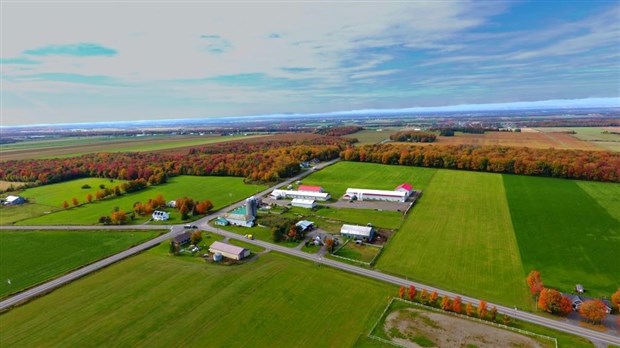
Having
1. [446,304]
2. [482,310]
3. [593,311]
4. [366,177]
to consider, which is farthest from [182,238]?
[366,177]

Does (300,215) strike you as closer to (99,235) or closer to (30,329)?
(99,235)

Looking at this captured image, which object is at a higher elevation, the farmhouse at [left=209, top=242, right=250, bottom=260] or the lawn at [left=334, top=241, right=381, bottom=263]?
the farmhouse at [left=209, top=242, right=250, bottom=260]

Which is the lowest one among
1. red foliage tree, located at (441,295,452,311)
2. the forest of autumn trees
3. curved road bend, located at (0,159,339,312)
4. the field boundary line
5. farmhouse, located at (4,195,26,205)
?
the field boundary line

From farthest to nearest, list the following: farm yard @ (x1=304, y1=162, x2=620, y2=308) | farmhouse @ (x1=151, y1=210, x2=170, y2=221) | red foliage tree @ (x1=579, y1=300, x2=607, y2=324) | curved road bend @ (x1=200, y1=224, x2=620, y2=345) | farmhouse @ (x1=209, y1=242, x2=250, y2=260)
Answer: farmhouse @ (x1=151, y1=210, x2=170, y2=221), farmhouse @ (x1=209, y1=242, x2=250, y2=260), farm yard @ (x1=304, y1=162, x2=620, y2=308), red foliage tree @ (x1=579, y1=300, x2=607, y2=324), curved road bend @ (x1=200, y1=224, x2=620, y2=345)

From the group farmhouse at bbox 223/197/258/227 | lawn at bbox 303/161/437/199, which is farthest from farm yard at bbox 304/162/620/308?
farmhouse at bbox 223/197/258/227

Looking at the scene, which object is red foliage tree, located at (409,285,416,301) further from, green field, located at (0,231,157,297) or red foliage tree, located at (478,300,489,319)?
green field, located at (0,231,157,297)

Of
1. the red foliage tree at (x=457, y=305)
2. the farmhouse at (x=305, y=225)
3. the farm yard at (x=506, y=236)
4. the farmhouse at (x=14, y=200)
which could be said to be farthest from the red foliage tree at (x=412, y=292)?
the farmhouse at (x=14, y=200)

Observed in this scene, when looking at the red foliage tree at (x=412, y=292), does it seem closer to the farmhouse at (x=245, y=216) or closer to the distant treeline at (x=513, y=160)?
the farmhouse at (x=245, y=216)
